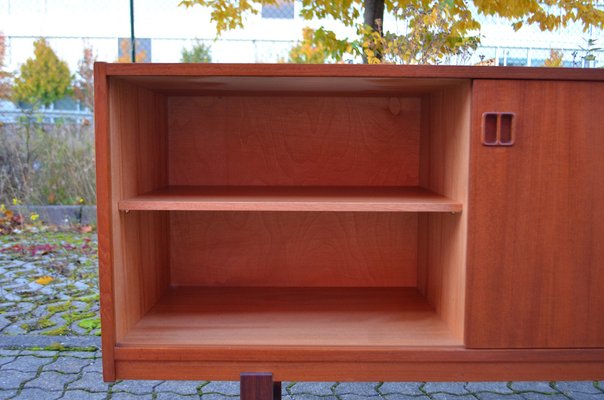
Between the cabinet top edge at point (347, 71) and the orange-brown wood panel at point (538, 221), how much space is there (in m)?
0.02

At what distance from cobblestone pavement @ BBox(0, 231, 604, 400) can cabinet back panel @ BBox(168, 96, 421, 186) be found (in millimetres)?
1038

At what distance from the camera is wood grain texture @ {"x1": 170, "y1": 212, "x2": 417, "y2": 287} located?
5.89ft

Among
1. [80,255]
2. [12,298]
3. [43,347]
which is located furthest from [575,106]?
[80,255]

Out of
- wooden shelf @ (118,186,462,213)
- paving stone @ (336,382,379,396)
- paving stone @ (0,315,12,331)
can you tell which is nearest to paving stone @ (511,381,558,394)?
paving stone @ (336,382,379,396)

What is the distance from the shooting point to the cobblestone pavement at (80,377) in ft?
7.70

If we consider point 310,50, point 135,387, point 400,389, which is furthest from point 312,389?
point 310,50

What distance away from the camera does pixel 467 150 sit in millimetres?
1243

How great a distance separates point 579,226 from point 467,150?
29 cm

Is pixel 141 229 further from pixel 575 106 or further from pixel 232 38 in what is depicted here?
pixel 232 38

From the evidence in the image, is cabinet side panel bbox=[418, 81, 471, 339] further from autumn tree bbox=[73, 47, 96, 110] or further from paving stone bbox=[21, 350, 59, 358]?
autumn tree bbox=[73, 47, 96, 110]

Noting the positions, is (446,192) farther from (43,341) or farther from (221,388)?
(43,341)

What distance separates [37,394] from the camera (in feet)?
7.47

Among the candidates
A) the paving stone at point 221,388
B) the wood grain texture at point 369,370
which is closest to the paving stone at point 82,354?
the paving stone at point 221,388

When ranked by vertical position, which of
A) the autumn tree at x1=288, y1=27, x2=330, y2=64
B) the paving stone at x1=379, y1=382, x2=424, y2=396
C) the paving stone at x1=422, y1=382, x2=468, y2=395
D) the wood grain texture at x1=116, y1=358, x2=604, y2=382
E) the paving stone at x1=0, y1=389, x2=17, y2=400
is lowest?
the paving stone at x1=422, y1=382, x2=468, y2=395
